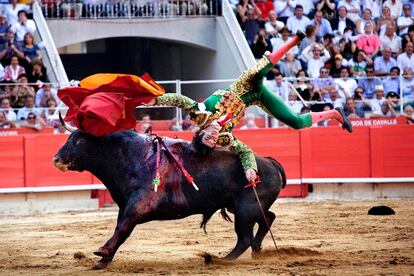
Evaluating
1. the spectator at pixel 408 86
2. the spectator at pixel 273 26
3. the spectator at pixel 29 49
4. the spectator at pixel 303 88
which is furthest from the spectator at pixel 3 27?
the spectator at pixel 408 86

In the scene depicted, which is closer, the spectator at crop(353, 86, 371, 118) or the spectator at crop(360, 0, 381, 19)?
the spectator at crop(353, 86, 371, 118)

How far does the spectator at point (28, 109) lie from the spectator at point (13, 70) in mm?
955

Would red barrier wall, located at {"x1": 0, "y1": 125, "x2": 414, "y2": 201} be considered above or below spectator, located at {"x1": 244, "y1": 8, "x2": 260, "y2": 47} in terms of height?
below

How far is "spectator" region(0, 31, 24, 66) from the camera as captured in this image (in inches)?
634

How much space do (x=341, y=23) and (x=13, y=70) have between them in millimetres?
5846

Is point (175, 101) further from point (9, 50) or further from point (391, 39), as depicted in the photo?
point (391, 39)

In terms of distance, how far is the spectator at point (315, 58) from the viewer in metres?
17.0

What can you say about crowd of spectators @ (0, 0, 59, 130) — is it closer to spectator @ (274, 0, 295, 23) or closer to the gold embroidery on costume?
spectator @ (274, 0, 295, 23)

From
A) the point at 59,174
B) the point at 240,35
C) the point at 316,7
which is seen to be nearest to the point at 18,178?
the point at 59,174

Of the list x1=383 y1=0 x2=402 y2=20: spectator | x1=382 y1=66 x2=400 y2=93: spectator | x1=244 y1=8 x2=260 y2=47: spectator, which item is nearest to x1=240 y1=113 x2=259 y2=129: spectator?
x1=382 y1=66 x2=400 y2=93: spectator

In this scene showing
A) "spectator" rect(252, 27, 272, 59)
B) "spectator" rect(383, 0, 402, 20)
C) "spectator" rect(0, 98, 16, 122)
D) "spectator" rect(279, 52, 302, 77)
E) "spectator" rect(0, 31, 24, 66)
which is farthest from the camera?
"spectator" rect(383, 0, 402, 20)

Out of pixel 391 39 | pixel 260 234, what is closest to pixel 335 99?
pixel 391 39

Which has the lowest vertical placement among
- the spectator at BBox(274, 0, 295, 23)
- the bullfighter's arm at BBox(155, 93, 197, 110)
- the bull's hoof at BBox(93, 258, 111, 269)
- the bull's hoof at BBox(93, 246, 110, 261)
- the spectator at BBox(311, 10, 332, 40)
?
the bull's hoof at BBox(93, 258, 111, 269)

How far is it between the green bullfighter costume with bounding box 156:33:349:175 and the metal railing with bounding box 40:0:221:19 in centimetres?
1034
